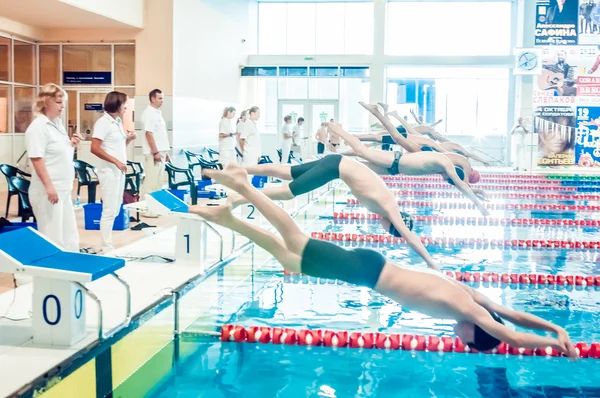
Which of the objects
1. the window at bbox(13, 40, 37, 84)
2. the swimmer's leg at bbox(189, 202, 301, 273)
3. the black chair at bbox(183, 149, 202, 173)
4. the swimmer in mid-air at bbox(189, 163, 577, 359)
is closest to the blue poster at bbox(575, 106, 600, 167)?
the black chair at bbox(183, 149, 202, 173)

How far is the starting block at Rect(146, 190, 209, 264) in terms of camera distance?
562cm

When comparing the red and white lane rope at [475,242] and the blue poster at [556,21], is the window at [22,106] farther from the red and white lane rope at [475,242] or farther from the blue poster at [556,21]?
the blue poster at [556,21]

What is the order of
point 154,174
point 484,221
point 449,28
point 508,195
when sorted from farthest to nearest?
point 449,28, point 508,195, point 484,221, point 154,174

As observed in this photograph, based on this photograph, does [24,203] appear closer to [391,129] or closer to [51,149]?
[51,149]

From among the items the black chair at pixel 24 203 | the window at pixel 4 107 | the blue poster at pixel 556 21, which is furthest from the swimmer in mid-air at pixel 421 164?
the blue poster at pixel 556 21

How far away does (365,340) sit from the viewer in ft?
15.8

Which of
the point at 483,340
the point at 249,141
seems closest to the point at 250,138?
the point at 249,141

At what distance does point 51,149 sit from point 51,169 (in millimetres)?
151

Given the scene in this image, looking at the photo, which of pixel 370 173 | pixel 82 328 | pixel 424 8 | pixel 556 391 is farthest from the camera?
pixel 424 8

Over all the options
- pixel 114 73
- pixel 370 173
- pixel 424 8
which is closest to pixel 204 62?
pixel 114 73

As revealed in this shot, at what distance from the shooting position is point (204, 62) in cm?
1745

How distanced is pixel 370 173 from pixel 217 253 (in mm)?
2243

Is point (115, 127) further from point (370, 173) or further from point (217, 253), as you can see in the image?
point (370, 173)

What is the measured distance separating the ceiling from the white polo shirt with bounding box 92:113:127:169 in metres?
Answer: 5.95
